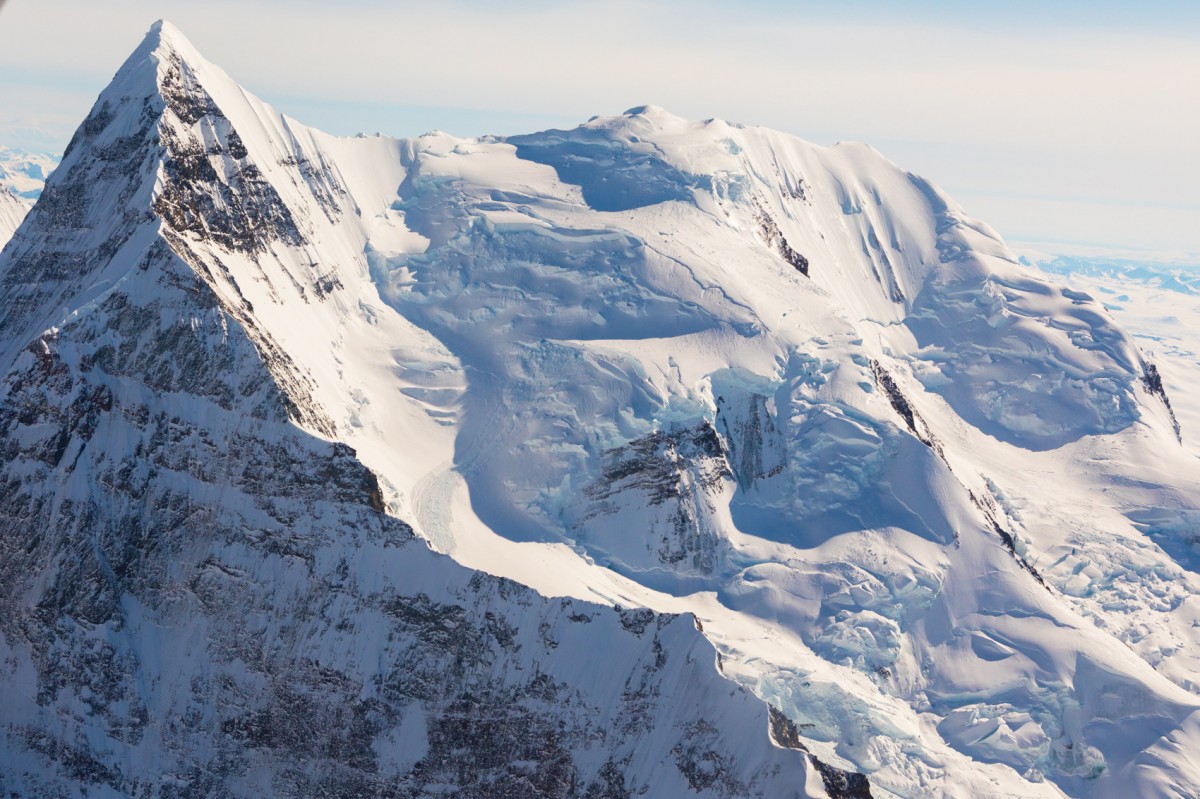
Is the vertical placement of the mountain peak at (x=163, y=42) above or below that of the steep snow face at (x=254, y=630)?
above

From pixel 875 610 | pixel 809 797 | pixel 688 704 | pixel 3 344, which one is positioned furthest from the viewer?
pixel 875 610

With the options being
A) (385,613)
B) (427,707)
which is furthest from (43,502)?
(427,707)

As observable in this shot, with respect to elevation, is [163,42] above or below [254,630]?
above

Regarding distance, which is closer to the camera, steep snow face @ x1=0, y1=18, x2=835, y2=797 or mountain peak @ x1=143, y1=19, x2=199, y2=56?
steep snow face @ x1=0, y1=18, x2=835, y2=797

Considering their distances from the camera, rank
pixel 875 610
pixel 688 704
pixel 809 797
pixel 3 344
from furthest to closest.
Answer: pixel 875 610 < pixel 3 344 < pixel 688 704 < pixel 809 797

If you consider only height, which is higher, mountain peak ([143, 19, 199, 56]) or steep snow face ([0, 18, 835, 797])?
mountain peak ([143, 19, 199, 56])

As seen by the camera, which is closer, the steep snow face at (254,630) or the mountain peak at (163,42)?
the steep snow face at (254,630)

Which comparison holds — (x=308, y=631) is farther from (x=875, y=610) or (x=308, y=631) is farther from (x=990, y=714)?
(x=990, y=714)

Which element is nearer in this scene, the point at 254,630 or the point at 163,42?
the point at 254,630
